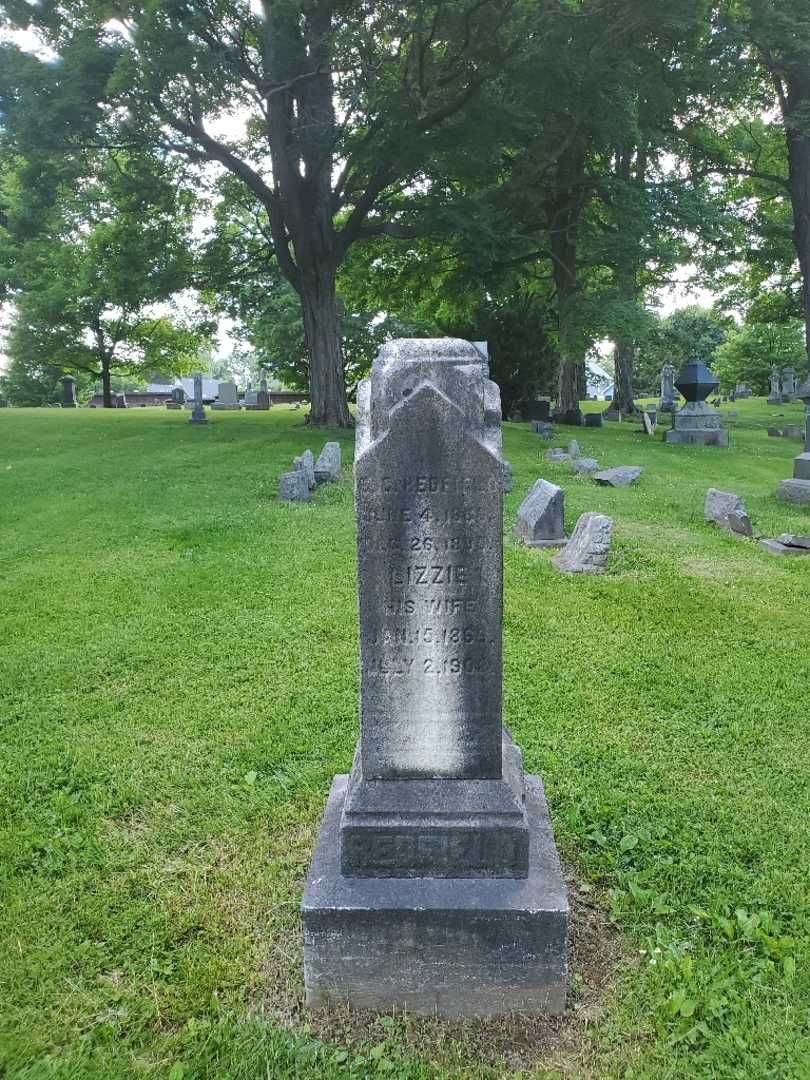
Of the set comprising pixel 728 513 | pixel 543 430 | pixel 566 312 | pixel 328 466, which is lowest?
pixel 728 513

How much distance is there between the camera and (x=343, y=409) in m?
22.5

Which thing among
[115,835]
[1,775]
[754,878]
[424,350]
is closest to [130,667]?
[1,775]

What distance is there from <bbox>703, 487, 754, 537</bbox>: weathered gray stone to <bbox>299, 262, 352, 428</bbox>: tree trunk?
12.9 meters

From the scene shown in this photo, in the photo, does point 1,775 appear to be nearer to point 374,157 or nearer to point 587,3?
point 374,157

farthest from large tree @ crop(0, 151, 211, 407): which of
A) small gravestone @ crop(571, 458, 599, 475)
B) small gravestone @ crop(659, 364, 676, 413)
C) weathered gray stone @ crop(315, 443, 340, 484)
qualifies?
small gravestone @ crop(659, 364, 676, 413)

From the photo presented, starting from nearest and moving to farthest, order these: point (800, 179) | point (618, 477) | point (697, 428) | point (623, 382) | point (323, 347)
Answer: point (618, 477) → point (323, 347) → point (697, 428) → point (800, 179) → point (623, 382)

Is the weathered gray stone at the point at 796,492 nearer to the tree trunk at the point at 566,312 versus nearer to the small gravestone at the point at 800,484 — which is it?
the small gravestone at the point at 800,484

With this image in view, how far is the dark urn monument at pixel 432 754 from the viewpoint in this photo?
3014 millimetres

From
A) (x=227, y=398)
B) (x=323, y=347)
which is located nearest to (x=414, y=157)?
(x=323, y=347)

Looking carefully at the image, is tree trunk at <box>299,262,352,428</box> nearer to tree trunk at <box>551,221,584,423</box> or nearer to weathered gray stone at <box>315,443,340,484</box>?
tree trunk at <box>551,221,584,423</box>

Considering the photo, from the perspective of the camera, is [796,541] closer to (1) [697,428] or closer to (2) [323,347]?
(1) [697,428]

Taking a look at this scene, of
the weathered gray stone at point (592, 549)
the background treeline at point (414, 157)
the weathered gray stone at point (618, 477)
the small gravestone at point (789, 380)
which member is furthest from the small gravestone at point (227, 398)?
the weathered gray stone at point (592, 549)

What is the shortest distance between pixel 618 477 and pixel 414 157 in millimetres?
9297

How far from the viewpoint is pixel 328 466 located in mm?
14641
